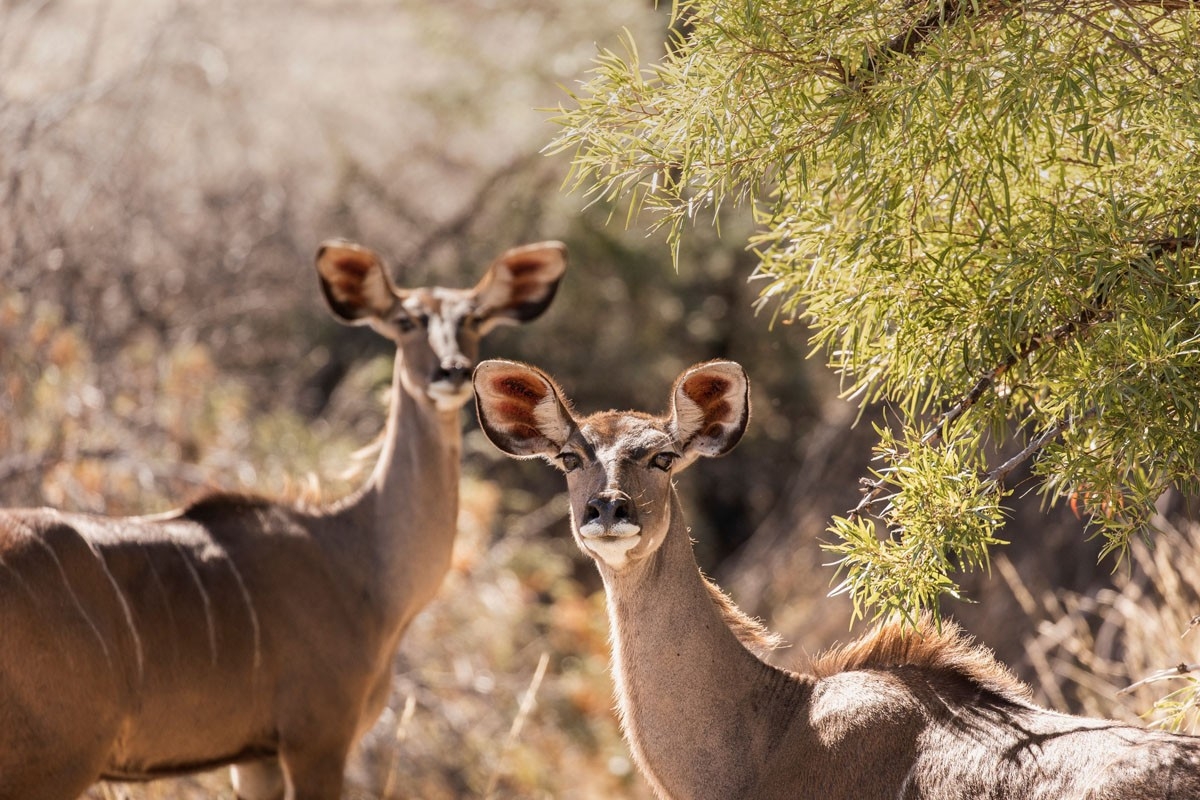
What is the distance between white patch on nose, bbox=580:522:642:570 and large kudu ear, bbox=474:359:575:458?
472 mm

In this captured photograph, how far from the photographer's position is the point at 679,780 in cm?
393

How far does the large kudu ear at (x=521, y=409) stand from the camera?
13.6 feet

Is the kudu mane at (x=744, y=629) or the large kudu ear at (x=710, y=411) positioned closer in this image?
the large kudu ear at (x=710, y=411)

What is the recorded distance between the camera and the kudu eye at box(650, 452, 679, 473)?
4.00 m

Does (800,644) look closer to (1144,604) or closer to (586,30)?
(1144,604)

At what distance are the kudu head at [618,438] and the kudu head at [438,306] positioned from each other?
143cm

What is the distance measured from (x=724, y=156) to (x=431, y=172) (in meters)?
10.9

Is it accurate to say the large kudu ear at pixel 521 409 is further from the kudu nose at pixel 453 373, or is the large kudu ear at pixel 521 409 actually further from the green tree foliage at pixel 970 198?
the kudu nose at pixel 453 373

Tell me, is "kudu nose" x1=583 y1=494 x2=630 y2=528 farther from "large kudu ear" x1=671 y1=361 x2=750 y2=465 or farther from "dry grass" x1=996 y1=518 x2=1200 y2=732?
"dry grass" x1=996 y1=518 x2=1200 y2=732

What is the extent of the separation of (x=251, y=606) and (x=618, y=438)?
1914 millimetres

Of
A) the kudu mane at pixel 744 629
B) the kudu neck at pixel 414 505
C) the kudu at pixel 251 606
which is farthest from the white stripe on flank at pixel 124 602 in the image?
the kudu mane at pixel 744 629

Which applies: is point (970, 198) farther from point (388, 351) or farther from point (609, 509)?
point (388, 351)

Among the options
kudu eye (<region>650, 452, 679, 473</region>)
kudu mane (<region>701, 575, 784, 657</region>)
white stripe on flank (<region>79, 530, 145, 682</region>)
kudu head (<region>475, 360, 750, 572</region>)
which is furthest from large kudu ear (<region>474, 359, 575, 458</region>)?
white stripe on flank (<region>79, 530, 145, 682</region>)

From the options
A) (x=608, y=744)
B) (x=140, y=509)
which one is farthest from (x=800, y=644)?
(x=140, y=509)
